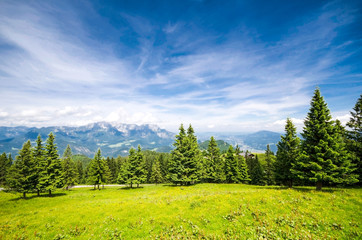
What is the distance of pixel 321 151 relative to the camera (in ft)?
71.9

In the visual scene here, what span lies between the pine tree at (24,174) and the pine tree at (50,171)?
148 cm

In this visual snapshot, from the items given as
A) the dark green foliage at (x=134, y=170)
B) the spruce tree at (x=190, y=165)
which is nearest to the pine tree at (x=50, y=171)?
the dark green foliage at (x=134, y=170)

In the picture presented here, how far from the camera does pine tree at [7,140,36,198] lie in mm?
31844

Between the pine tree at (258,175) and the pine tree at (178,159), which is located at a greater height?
the pine tree at (178,159)

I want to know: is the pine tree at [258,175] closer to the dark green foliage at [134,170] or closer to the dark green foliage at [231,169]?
the dark green foliage at [231,169]

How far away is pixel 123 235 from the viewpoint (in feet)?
37.4

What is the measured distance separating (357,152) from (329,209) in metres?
26.2

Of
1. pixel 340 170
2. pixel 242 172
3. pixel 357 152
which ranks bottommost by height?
pixel 242 172

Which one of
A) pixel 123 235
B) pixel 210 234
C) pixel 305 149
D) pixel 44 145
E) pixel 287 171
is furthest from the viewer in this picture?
pixel 44 145

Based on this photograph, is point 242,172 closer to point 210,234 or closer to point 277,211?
point 277,211

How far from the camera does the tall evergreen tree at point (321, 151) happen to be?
2059cm

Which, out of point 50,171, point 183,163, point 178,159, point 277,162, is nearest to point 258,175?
point 277,162

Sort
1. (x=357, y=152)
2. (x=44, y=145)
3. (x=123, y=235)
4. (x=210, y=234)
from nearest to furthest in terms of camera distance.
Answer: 1. (x=210, y=234)
2. (x=123, y=235)
3. (x=357, y=152)
4. (x=44, y=145)

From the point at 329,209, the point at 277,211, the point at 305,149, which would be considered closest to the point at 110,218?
the point at 277,211
